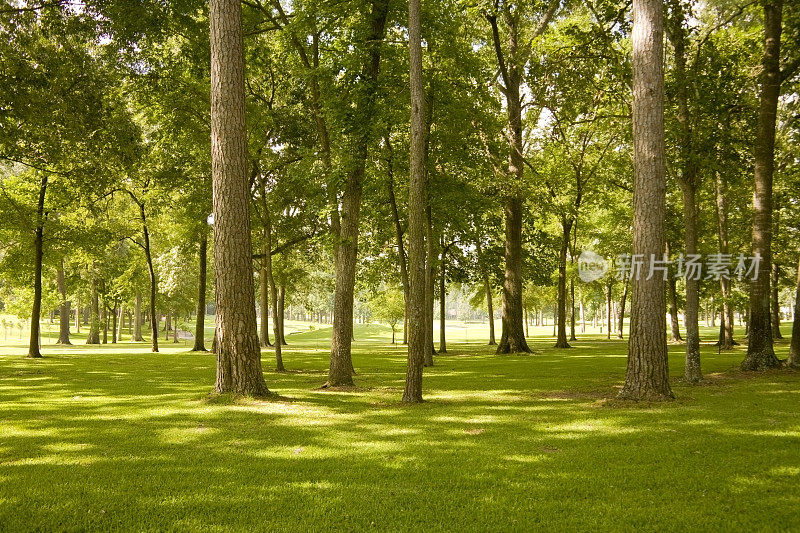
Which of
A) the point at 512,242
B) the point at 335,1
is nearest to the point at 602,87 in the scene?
the point at 335,1

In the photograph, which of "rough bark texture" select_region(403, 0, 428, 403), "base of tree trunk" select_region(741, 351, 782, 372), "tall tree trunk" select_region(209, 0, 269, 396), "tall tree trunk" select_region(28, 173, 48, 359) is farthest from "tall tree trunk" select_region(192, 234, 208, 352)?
"base of tree trunk" select_region(741, 351, 782, 372)

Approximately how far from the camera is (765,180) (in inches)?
589

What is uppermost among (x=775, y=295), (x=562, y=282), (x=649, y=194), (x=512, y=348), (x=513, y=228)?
(x=513, y=228)

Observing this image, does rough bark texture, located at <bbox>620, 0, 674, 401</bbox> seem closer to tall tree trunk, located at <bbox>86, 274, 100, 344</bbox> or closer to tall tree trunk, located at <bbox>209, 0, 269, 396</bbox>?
tall tree trunk, located at <bbox>209, 0, 269, 396</bbox>

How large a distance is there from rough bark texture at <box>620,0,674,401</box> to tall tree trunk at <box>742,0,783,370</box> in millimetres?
7085

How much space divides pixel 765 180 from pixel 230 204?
15.2m

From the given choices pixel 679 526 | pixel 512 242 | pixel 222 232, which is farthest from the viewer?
pixel 512 242

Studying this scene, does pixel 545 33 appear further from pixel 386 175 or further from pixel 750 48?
pixel 386 175

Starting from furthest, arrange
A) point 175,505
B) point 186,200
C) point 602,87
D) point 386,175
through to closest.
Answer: point 186,200, point 386,175, point 602,87, point 175,505

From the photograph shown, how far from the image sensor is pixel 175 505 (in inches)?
190

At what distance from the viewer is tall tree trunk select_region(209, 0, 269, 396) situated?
10.7 metres

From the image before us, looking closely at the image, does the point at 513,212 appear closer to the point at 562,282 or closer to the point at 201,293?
the point at 562,282

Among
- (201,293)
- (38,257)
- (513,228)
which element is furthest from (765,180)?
(201,293)

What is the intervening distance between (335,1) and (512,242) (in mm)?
16170
